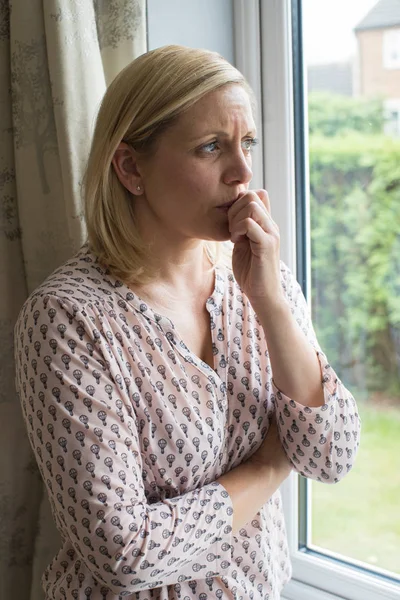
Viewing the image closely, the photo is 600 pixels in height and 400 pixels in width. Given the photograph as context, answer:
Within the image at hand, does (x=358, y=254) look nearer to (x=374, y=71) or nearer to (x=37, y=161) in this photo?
(x=374, y=71)

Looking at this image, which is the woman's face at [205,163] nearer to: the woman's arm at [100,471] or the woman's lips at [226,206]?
the woman's lips at [226,206]

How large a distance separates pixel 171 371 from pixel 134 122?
446 mm

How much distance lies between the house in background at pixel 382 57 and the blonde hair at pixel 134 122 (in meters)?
0.39

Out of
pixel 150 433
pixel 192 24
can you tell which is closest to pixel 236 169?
pixel 150 433

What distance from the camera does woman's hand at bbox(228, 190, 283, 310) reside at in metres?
1.25

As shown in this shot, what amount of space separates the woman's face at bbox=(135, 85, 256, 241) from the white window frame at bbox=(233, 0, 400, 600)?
474 millimetres

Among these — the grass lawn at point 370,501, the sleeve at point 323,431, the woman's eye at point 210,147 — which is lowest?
the grass lawn at point 370,501

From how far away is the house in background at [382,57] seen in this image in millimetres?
1547

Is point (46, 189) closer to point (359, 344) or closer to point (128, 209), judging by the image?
point (128, 209)

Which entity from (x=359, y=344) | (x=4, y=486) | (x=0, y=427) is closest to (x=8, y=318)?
(x=0, y=427)

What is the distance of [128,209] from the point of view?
1.34 metres

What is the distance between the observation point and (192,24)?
1.70m

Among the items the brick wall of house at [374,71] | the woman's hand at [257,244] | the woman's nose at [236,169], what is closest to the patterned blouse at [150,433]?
the woman's hand at [257,244]

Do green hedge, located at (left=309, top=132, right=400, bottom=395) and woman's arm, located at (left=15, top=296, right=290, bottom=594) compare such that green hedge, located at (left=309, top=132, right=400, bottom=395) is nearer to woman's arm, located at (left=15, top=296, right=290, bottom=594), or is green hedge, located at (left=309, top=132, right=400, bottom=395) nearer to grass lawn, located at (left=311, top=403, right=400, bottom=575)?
grass lawn, located at (left=311, top=403, right=400, bottom=575)
